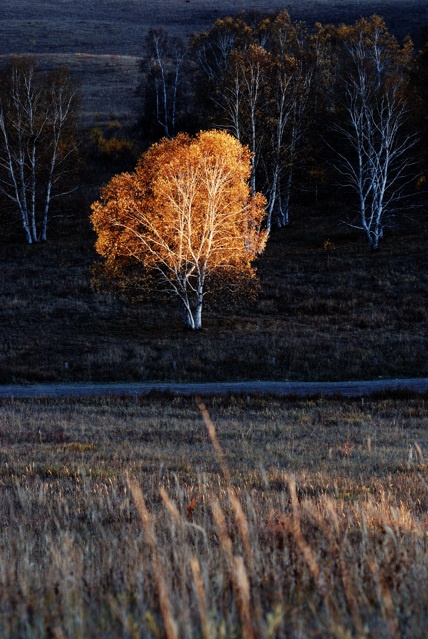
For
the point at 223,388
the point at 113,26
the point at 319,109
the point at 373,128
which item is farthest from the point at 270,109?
the point at 113,26

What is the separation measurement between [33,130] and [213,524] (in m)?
48.2

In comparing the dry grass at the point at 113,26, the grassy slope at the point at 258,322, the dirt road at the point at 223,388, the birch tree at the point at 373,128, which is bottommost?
the dirt road at the point at 223,388

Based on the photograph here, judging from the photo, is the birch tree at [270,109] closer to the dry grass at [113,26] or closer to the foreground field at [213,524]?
the dry grass at [113,26]

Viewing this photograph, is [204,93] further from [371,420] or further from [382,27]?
[371,420]

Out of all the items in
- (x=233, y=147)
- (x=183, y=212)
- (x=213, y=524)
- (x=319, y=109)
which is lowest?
(x=213, y=524)

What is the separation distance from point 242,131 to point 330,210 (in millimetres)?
12214

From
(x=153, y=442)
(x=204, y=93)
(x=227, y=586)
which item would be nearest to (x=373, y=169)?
(x=204, y=93)

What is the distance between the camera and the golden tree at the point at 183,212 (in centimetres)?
2944

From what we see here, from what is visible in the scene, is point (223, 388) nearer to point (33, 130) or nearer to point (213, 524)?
point (213, 524)

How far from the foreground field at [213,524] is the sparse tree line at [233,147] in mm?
13164

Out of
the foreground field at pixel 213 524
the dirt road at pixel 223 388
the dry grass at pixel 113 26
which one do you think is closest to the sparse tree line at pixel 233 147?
the dirt road at pixel 223 388

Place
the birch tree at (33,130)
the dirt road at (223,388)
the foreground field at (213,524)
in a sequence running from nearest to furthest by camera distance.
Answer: the foreground field at (213,524), the dirt road at (223,388), the birch tree at (33,130)

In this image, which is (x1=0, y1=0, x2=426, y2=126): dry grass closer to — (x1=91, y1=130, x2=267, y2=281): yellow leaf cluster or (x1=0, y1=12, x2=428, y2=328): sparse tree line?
(x1=0, y1=12, x2=428, y2=328): sparse tree line

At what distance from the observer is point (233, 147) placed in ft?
101
